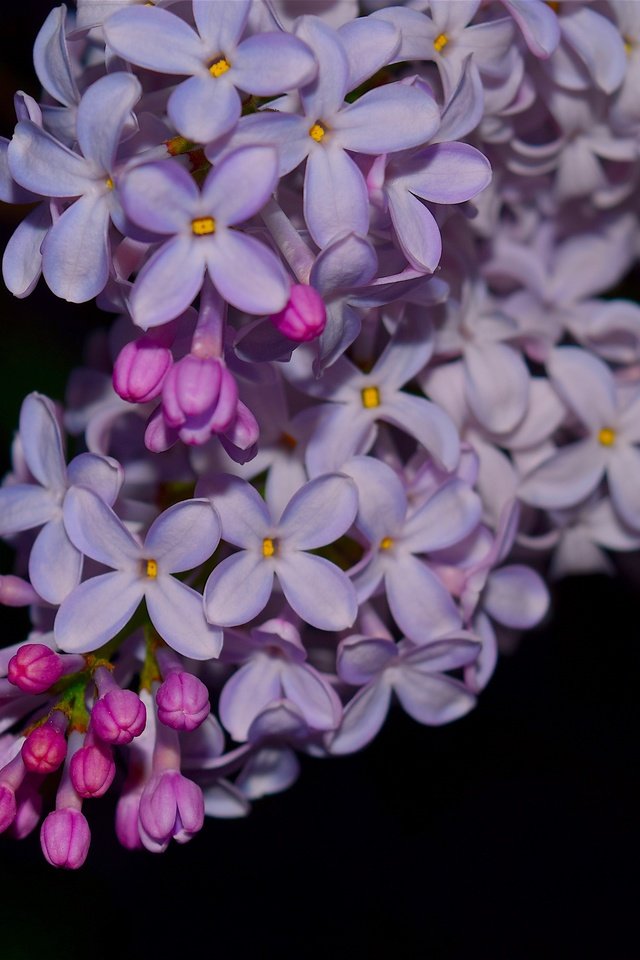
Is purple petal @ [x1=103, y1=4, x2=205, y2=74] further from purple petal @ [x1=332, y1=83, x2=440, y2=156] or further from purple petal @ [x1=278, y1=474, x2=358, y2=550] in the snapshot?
purple petal @ [x1=278, y1=474, x2=358, y2=550]

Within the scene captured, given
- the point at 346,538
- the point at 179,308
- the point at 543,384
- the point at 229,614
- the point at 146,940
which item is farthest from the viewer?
the point at 146,940

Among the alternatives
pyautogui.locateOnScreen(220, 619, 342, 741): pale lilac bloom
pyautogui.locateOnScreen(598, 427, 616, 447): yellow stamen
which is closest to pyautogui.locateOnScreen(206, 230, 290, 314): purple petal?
pyautogui.locateOnScreen(220, 619, 342, 741): pale lilac bloom

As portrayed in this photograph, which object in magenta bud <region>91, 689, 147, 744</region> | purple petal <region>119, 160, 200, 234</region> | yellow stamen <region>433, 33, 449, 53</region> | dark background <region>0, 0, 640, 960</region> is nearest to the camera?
purple petal <region>119, 160, 200, 234</region>

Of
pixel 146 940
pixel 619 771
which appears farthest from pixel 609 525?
pixel 146 940

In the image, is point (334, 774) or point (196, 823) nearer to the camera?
point (196, 823)

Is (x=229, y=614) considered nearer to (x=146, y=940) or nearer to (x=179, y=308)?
(x=179, y=308)

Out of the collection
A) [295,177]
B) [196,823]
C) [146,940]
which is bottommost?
[146,940]
